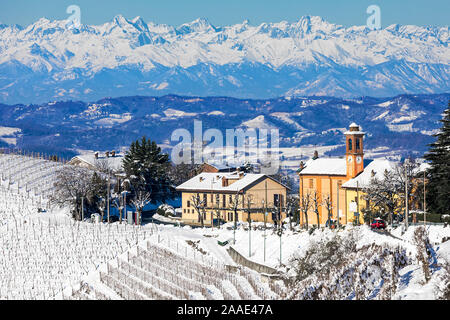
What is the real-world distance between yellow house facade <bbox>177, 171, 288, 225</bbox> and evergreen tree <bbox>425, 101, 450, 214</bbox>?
29127 mm

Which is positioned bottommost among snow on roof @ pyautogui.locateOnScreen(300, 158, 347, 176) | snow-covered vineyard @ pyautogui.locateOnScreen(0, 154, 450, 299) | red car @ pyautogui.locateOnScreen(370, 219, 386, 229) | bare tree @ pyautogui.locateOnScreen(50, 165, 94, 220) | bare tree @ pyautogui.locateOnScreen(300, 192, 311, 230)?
snow-covered vineyard @ pyautogui.locateOnScreen(0, 154, 450, 299)

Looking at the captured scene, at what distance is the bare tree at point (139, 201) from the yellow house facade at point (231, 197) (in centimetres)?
508

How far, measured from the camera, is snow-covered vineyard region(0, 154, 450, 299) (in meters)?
49.7

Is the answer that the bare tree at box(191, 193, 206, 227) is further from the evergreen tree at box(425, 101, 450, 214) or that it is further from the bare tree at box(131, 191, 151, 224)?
the evergreen tree at box(425, 101, 450, 214)

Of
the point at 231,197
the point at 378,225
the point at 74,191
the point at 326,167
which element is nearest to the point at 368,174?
the point at 326,167

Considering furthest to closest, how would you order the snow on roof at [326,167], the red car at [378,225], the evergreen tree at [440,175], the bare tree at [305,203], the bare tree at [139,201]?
the snow on roof at [326,167]
the bare tree at [139,201]
the bare tree at [305,203]
the evergreen tree at [440,175]
the red car at [378,225]

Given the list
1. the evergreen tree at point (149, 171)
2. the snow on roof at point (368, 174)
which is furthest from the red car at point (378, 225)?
the evergreen tree at point (149, 171)

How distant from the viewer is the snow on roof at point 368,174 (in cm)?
9625

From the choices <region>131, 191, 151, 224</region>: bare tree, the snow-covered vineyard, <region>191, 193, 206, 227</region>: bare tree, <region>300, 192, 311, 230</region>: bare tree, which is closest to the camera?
the snow-covered vineyard

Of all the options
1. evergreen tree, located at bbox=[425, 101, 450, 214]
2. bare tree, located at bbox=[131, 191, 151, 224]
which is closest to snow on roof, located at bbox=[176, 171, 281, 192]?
bare tree, located at bbox=[131, 191, 151, 224]

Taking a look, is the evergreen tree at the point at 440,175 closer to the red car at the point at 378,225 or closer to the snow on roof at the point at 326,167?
the red car at the point at 378,225

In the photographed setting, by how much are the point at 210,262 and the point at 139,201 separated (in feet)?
136

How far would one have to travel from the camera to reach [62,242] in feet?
238
